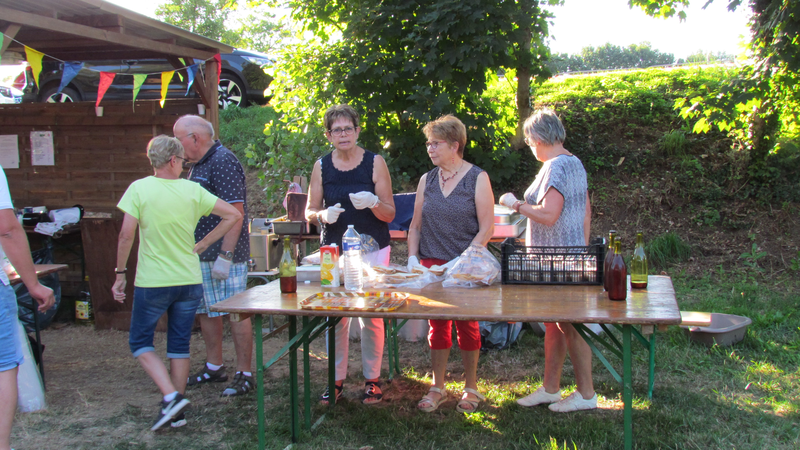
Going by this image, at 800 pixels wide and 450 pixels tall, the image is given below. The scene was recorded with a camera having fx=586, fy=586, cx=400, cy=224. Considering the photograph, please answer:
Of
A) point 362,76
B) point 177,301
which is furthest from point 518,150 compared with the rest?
point 177,301

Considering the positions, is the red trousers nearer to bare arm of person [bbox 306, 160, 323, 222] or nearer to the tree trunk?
bare arm of person [bbox 306, 160, 323, 222]

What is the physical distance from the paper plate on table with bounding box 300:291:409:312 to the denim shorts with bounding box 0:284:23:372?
128cm

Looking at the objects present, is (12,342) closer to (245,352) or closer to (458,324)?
(245,352)

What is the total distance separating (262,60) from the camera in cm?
1066

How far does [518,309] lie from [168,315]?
1878mm

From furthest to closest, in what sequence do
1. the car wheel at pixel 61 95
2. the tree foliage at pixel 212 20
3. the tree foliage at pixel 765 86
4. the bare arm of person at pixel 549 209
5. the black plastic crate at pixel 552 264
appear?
1. the tree foliage at pixel 212 20
2. the car wheel at pixel 61 95
3. the tree foliage at pixel 765 86
4. the bare arm of person at pixel 549 209
5. the black plastic crate at pixel 552 264

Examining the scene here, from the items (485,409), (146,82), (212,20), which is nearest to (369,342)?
(485,409)

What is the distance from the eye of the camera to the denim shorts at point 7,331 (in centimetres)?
257

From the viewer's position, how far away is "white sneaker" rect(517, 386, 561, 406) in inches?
134

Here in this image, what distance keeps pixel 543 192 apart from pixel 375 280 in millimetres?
998

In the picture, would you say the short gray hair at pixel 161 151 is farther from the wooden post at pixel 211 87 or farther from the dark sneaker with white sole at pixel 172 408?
the wooden post at pixel 211 87

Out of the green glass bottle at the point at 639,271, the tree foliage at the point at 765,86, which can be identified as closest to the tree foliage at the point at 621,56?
the tree foliage at the point at 765,86

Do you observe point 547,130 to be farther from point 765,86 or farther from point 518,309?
point 765,86

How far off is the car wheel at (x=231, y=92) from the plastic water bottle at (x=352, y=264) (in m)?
8.33
